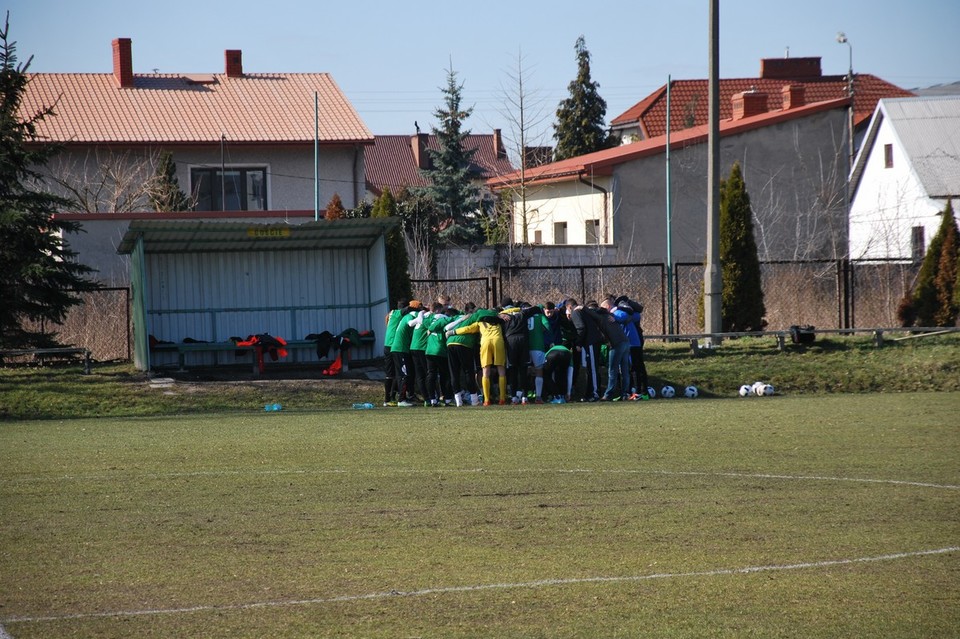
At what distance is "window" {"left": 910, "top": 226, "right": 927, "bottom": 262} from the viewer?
39450 millimetres

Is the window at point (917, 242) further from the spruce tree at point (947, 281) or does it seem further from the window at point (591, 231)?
the spruce tree at point (947, 281)

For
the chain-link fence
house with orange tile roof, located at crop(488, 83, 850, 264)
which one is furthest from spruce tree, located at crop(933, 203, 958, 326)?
house with orange tile roof, located at crop(488, 83, 850, 264)

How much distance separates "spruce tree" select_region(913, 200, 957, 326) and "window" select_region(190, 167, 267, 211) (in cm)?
2277

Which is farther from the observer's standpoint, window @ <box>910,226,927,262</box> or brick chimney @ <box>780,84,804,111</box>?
brick chimney @ <box>780,84,804,111</box>

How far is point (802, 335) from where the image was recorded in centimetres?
2373

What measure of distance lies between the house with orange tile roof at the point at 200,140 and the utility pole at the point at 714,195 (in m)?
18.1

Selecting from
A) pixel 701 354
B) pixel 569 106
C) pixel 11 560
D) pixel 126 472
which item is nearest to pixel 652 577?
pixel 11 560

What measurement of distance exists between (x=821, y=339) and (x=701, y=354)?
281 cm

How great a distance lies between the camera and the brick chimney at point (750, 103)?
45688 millimetres

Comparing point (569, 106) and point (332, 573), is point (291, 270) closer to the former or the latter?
point (332, 573)

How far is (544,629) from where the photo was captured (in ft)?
19.3

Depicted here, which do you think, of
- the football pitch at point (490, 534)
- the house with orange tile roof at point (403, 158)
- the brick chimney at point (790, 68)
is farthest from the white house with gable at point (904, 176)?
the house with orange tile roof at point (403, 158)

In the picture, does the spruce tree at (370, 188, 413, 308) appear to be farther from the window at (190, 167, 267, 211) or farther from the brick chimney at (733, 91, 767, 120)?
the brick chimney at (733, 91, 767, 120)

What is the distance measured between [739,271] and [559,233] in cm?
1712
